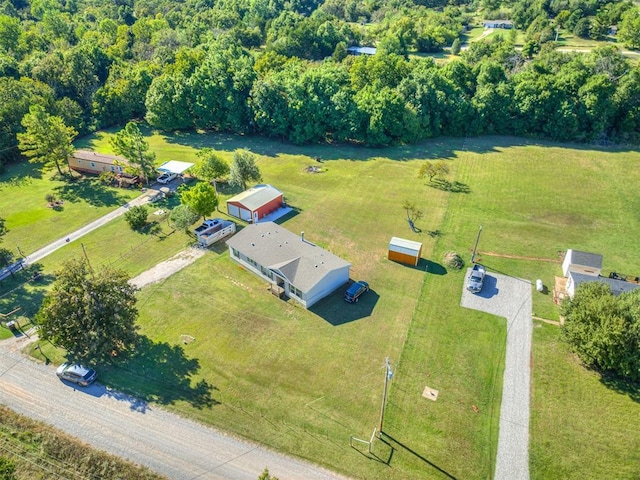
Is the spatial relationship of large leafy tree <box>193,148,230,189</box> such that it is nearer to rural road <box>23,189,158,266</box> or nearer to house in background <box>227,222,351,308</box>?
rural road <box>23,189,158,266</box>

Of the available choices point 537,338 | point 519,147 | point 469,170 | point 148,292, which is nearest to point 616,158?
point 519,147

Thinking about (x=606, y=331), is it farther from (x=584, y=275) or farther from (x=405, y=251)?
(x=405, y=251)

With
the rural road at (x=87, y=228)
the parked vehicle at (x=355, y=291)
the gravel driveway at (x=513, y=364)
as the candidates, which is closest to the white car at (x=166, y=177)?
the rural road at (x=87, y=228)

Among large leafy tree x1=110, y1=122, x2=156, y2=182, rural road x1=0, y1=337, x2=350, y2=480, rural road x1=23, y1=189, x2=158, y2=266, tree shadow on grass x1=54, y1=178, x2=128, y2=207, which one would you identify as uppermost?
A: large leafy tree x1=110, y1=122, x2=156, y2=182

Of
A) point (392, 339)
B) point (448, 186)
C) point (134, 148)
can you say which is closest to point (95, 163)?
point (134, 148)

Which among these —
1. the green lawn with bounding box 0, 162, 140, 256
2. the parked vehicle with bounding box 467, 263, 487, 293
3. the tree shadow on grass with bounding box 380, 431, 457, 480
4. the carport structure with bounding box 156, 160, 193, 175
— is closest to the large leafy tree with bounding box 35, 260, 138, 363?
the tree shadow on grass with bounding box 380, 431, 457, 480

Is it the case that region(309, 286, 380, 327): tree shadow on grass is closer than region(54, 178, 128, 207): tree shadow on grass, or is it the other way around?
region(309, 286, 380, 327): tree shadow on grass

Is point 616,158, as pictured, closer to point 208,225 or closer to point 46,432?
point 208,225
